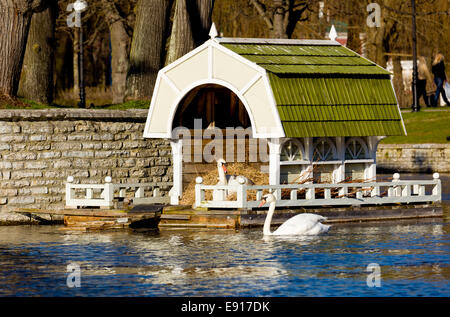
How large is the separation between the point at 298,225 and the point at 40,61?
41.7 feet

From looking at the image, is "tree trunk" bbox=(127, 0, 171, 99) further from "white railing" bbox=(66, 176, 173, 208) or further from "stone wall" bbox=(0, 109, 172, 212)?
"white railing" bbox=(66, 176, 173, 208)

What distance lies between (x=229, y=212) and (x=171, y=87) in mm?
3538

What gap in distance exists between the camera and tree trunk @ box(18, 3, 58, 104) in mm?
30484

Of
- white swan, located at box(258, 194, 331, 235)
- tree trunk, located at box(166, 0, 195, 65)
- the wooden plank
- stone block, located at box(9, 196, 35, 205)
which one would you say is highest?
tree trunk, located at box(166, 0, 195, 65)

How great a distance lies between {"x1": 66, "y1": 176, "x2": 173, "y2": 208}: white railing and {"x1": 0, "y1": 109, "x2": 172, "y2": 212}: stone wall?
12.7 inches

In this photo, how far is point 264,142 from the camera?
25969 mm

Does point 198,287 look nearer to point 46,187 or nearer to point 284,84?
point 284,84

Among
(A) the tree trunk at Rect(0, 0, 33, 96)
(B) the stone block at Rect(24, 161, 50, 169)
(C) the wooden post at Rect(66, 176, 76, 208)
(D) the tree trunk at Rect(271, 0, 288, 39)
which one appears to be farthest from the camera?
(D) the tree trunk at Rect(271, 0, 288, 39)

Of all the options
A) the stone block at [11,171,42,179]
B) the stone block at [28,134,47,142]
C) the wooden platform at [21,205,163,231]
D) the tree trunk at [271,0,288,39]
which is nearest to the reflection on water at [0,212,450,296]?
the wooden platform at [21,205,163,231]

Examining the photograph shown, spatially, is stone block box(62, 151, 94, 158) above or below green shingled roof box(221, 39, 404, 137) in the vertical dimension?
below

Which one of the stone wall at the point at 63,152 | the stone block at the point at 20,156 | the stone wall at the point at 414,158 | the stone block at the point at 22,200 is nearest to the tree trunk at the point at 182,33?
the stone wall at the point at 63,152

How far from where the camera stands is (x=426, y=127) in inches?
1666

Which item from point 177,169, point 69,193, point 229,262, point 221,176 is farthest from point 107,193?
point 229,262

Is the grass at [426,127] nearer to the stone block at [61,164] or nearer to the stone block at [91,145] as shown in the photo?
the stone block at [91,145]
